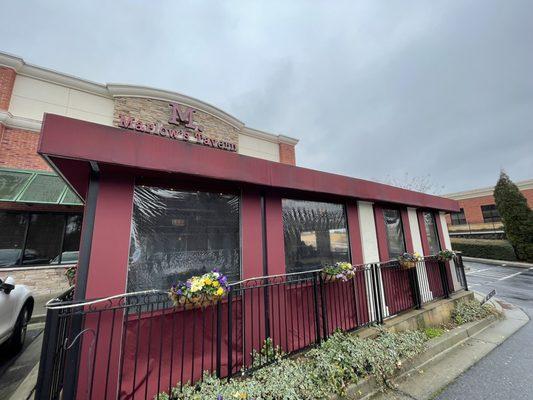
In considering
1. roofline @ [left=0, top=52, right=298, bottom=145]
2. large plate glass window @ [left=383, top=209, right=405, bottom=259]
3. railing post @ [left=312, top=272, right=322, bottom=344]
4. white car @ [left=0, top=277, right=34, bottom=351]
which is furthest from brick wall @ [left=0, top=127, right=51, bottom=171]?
large plate glass window @ [left=383, top=209, right=405, bottom=259]

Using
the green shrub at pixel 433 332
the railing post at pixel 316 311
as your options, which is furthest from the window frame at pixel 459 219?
the railing post at pixel 316 311

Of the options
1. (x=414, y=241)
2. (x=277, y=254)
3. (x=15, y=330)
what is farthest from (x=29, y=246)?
(x=414, y=241)

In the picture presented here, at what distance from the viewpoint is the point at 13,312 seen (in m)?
4.22

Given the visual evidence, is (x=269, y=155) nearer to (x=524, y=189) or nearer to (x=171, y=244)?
(x=171, y=244)

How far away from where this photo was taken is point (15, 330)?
172 inches

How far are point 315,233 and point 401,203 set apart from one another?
295 cm

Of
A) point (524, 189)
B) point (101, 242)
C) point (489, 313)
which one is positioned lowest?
point (489, 313)

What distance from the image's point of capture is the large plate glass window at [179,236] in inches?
119

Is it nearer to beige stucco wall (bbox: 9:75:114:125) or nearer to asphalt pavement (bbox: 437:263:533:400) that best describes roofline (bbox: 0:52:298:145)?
beige stucco wall (bbox: 9:75:114:125)

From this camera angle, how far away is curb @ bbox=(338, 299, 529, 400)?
10.3 ft

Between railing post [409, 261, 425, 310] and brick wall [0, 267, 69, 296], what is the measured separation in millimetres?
10859

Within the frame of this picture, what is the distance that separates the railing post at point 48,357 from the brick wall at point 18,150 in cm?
863

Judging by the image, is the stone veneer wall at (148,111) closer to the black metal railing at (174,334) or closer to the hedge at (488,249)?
the black metal railing at (174,334)

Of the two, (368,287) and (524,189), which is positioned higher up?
(524,189)
